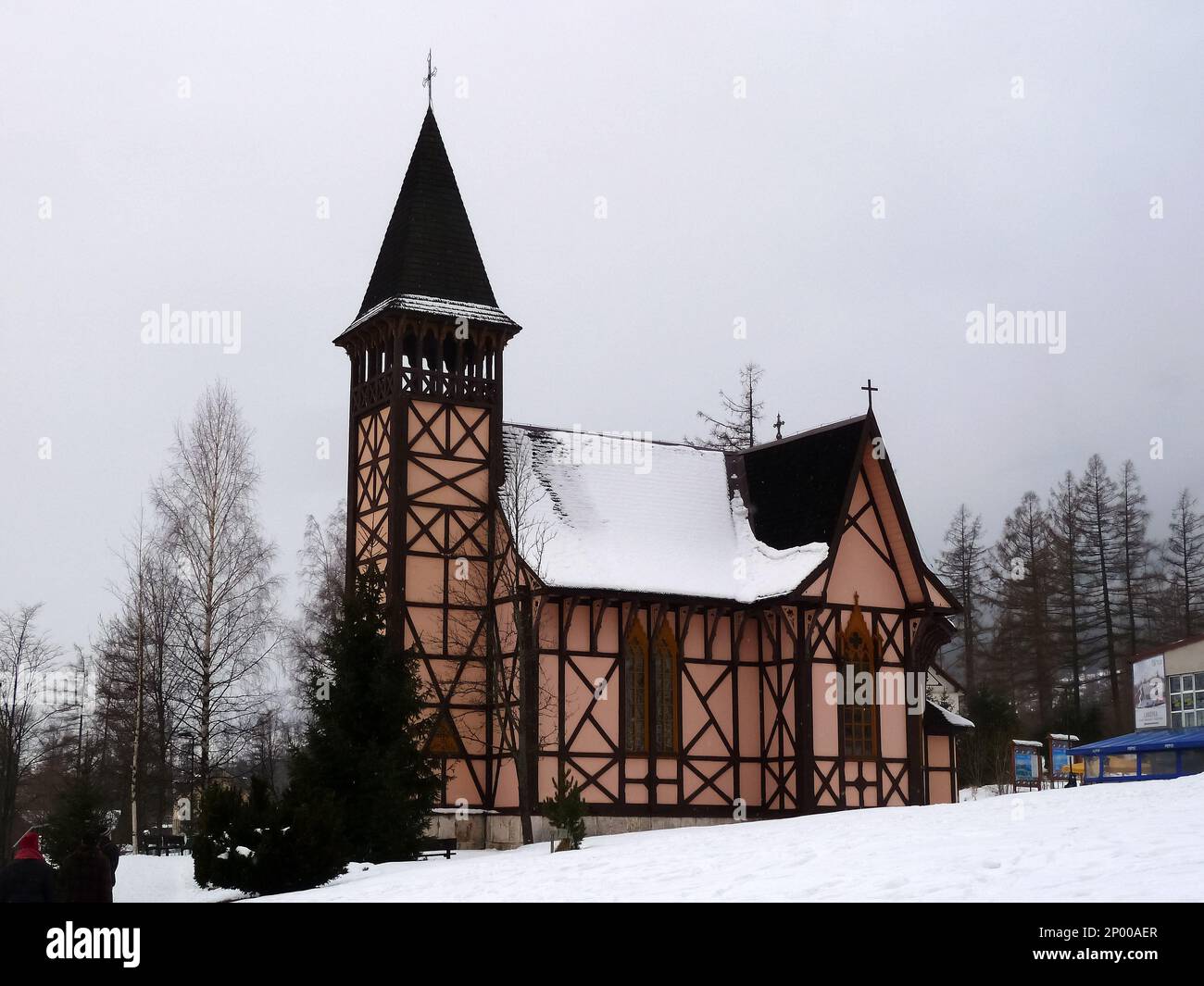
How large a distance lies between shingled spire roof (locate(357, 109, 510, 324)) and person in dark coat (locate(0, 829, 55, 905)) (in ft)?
69.0

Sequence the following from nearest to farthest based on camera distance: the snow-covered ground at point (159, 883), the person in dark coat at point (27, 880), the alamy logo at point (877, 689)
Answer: the person in dark coat at point (27, 880)
the snow-covered ground at point (159, 883)
the alamy logo at point (877, 689)

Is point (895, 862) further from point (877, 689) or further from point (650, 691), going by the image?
point (877, 689)

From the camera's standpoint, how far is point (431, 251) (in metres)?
34.4

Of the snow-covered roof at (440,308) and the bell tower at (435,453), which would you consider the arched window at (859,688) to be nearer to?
the bell tower at (435,453)

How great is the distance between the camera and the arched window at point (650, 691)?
105 feet

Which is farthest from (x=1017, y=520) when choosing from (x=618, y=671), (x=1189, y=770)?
(x=618, y=671)

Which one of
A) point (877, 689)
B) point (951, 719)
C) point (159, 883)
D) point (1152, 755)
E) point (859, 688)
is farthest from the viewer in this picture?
point (1152, 755)

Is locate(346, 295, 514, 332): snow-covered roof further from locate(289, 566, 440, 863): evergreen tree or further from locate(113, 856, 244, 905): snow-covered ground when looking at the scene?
locate(113, 856, 244, 905): snow-covered ground

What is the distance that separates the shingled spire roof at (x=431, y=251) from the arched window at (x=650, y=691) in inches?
319

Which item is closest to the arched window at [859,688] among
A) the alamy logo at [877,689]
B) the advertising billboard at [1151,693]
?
the alamy logo at [877,689]

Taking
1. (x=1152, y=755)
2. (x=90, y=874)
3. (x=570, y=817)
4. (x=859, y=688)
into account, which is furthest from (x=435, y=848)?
(x=1152, y=755)
